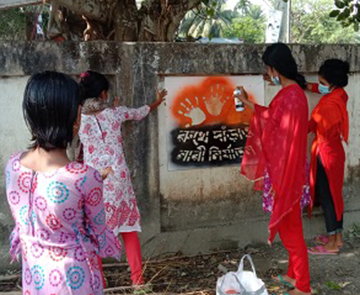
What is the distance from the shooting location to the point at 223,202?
14.0ft

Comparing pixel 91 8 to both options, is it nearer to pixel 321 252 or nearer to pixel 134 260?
pixel 134 260

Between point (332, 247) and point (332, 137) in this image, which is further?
point (332, 247)

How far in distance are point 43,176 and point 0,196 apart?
7.24ft

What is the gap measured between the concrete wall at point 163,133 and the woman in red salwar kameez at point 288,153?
90 cm

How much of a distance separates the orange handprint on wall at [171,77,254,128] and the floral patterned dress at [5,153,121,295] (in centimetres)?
227

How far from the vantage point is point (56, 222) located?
177 centimetres

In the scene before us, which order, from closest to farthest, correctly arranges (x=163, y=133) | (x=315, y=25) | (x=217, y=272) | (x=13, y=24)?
1. (x=217, y=272)
2. (x=163, y=133)
3. (x=13, y=24)
4. (x=315, y=25)

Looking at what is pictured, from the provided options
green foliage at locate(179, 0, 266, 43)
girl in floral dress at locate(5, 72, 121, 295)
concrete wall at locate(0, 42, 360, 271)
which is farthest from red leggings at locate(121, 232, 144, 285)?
green foliage at locate(179, 0, 266, 43)

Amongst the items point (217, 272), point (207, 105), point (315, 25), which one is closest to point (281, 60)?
point (207, 105)

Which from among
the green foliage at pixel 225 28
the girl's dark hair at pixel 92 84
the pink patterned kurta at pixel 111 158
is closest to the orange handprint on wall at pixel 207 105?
the pink patterned kurta at pixel 111 158

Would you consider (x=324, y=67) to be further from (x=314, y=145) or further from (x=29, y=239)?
(x=29, y=239)

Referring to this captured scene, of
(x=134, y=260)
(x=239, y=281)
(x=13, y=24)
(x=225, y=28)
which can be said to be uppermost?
(x=225, y=28)

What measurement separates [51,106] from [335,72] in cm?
312

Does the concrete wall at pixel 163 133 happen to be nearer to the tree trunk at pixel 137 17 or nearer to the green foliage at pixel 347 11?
the green foliage at pixel 347 11
